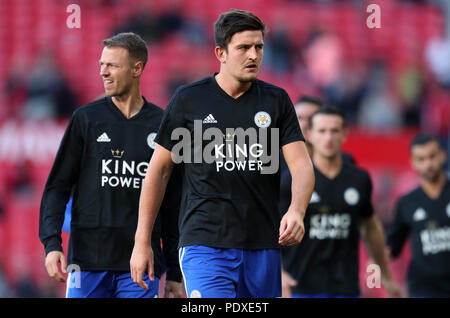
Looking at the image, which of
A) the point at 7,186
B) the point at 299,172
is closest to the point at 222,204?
the point at 299,172

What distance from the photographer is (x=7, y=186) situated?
1402cm

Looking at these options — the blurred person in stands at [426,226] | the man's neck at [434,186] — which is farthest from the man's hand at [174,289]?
the man's neck at [434,186]

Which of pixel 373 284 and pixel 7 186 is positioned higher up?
pixel 7 186

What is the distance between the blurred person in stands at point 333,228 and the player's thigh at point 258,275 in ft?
8.65

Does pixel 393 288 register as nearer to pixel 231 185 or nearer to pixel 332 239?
pixel 332 239

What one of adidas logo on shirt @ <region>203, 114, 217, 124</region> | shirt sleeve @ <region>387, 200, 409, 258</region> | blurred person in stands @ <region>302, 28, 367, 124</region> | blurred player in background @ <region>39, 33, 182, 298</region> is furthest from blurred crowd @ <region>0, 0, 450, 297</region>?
adidas logo on shirt @ <region>203, 114, 217, 124</region>

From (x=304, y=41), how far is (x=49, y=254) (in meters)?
10.4

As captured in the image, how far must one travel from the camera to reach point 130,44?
578cm

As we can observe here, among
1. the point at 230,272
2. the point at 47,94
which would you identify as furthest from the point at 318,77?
the point at 230,272

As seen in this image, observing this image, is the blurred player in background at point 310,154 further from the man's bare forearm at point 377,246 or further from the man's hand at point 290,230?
the man's hand at point 290,230

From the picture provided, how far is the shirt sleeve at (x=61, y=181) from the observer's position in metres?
5.57

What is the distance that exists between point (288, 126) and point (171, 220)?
1.30m

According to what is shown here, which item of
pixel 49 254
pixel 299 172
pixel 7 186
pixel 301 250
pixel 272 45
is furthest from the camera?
pixel 272 45

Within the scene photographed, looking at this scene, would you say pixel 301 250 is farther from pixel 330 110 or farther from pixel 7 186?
pixel 7 186
